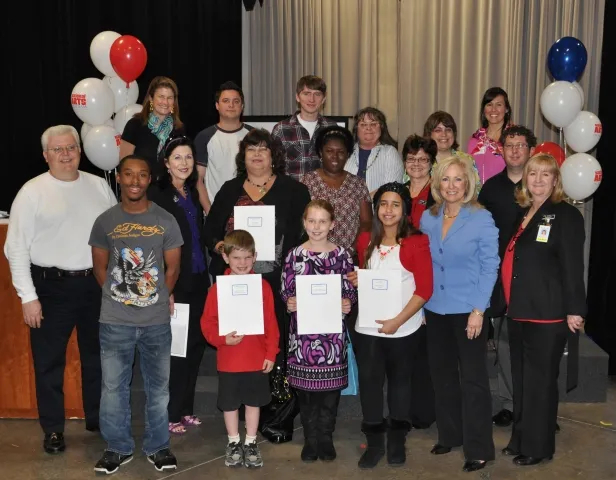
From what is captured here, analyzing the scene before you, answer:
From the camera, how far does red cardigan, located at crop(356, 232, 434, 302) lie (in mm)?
3682

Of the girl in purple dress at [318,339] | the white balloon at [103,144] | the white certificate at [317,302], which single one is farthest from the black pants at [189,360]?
the white balloon at [103,144]

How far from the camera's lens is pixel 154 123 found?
15.2 ft

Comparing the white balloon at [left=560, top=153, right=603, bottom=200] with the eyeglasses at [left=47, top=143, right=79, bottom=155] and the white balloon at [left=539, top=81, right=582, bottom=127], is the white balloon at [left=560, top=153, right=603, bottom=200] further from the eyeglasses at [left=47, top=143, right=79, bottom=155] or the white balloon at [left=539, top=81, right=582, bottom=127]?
the eyeglasses at [left=47, top=143, right=79, bottom=155]

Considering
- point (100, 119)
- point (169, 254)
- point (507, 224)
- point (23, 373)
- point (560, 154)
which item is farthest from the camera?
point (100, 119)

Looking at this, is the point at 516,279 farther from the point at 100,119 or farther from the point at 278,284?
the point at 100,119

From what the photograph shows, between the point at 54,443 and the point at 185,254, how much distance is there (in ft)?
4.23

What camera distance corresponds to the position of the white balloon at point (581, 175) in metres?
5.21

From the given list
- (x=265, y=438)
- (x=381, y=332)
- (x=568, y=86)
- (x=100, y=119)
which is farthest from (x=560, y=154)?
(x=100, y=119)

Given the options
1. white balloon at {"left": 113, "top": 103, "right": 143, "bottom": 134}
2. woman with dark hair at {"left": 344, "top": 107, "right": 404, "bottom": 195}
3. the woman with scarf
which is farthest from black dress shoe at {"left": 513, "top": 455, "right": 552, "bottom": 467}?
white balloon at {"left": 113, "top": 103, "right": 143, "bottom": 134}

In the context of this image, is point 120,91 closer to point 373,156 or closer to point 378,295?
point 373,156

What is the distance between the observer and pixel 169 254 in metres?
3.68

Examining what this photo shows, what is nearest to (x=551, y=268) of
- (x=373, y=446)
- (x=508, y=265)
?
(x=508, y=265)

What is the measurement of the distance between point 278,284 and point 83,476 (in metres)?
1.42

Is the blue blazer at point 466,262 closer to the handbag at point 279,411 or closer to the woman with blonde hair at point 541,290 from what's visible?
the woman with blonde hair at point 541,290
